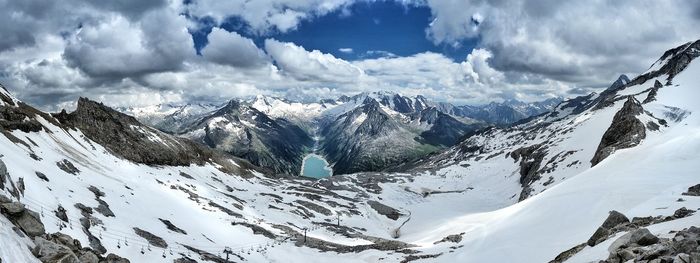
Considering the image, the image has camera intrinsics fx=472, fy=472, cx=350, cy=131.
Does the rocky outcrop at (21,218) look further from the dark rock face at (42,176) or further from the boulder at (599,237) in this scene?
the boulder at (599,237)

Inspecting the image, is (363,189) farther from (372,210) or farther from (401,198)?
(372,210)

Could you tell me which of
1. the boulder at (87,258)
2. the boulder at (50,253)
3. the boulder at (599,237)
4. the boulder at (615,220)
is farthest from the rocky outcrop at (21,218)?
the boulder at (615,220)

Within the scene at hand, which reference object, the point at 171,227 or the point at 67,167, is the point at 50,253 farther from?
the point at 67,167

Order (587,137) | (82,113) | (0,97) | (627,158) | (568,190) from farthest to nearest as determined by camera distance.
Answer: (587,137) → (82,113) → (0,97) → (627,158) → (568,190)

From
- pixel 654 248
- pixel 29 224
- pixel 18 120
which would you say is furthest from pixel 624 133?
pixel 18 120

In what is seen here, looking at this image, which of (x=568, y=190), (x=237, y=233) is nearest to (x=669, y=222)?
(x=568, y=190)

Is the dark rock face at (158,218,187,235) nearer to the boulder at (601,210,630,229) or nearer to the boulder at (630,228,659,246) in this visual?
the boulder at (601,210,630,229)
